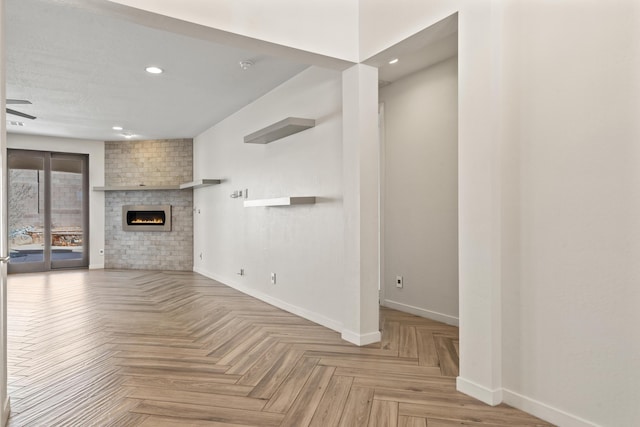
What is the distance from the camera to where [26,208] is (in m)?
7.87

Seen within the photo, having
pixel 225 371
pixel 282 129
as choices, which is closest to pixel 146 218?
pixel 282 129

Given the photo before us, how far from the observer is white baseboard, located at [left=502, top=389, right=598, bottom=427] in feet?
6.45

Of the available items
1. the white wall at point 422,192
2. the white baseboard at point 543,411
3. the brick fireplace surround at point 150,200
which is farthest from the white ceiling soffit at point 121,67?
the white baseboard at point 543,411

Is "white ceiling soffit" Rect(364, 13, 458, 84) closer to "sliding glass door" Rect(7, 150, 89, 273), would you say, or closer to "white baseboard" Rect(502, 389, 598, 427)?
"white baseboard" Rect(502, 389, 598, 427)

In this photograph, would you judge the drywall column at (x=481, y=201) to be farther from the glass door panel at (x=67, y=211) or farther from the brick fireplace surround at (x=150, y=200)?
the glass door panel at (x=67, y=211)

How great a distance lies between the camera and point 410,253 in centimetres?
445

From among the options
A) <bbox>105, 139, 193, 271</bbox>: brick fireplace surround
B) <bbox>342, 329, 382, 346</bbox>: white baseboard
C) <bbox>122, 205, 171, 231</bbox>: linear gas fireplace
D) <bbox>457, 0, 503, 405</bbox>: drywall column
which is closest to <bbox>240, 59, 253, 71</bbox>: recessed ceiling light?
<bbox>457, 0, 503, 405</bbox>: drywall column

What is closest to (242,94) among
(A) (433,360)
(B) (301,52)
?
(B) (301,52)

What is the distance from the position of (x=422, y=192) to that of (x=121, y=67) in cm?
352

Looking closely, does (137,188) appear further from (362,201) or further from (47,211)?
(362,201)

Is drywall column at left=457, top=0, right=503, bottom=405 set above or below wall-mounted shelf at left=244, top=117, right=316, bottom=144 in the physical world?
below

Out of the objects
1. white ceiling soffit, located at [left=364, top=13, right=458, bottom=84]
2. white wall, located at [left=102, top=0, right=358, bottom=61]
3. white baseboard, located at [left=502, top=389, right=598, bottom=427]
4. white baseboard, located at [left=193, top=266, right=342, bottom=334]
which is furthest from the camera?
white baseboard, located at [left=193, top=266, right=342, bottom=334]

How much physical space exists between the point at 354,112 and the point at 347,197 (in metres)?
0.73

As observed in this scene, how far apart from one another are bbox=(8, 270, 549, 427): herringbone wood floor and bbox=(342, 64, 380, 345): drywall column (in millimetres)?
238
